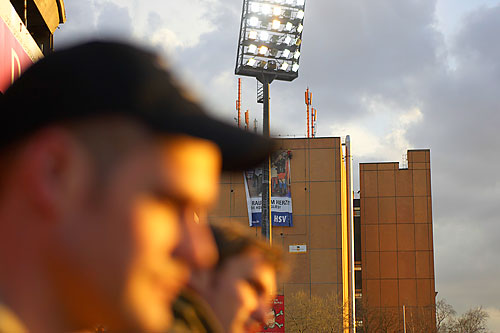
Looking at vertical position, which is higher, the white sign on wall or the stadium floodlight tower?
the stadium floodlight tower

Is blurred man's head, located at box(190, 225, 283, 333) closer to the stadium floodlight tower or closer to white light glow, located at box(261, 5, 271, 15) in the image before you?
the stadium floodlight tower

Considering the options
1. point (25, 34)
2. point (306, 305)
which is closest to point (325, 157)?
point (306, 305)

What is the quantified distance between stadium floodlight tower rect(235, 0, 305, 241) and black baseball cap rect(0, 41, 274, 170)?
1793 centimetres

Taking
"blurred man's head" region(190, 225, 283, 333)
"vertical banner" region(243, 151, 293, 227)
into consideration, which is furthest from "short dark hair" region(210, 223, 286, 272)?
"vertical banner" region(243, 151, 293, 227)

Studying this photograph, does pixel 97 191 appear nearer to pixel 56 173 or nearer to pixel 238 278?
pixel 56 173

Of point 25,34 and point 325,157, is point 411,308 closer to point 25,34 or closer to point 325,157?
point 325,157

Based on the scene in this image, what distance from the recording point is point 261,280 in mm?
1296

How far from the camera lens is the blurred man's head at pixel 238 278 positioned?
3.80 ft

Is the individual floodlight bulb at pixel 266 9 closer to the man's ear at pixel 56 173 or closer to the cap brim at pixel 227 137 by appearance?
the cap brim at pixel 227 137

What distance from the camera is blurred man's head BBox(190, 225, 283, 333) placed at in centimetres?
116

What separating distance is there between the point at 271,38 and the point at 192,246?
19103mm

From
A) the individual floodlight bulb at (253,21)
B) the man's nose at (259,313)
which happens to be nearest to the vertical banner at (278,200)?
the individual floodlight bulb at (253,21)

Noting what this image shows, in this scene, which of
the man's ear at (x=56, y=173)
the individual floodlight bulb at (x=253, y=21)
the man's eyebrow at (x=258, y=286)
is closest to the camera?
the man's ear at (x=56, y=173)

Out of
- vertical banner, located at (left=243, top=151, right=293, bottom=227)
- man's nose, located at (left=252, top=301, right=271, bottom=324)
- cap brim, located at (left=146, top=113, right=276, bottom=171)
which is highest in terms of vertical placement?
vertical banner, located at (left=243, top=151, right=293, bottom=227)
